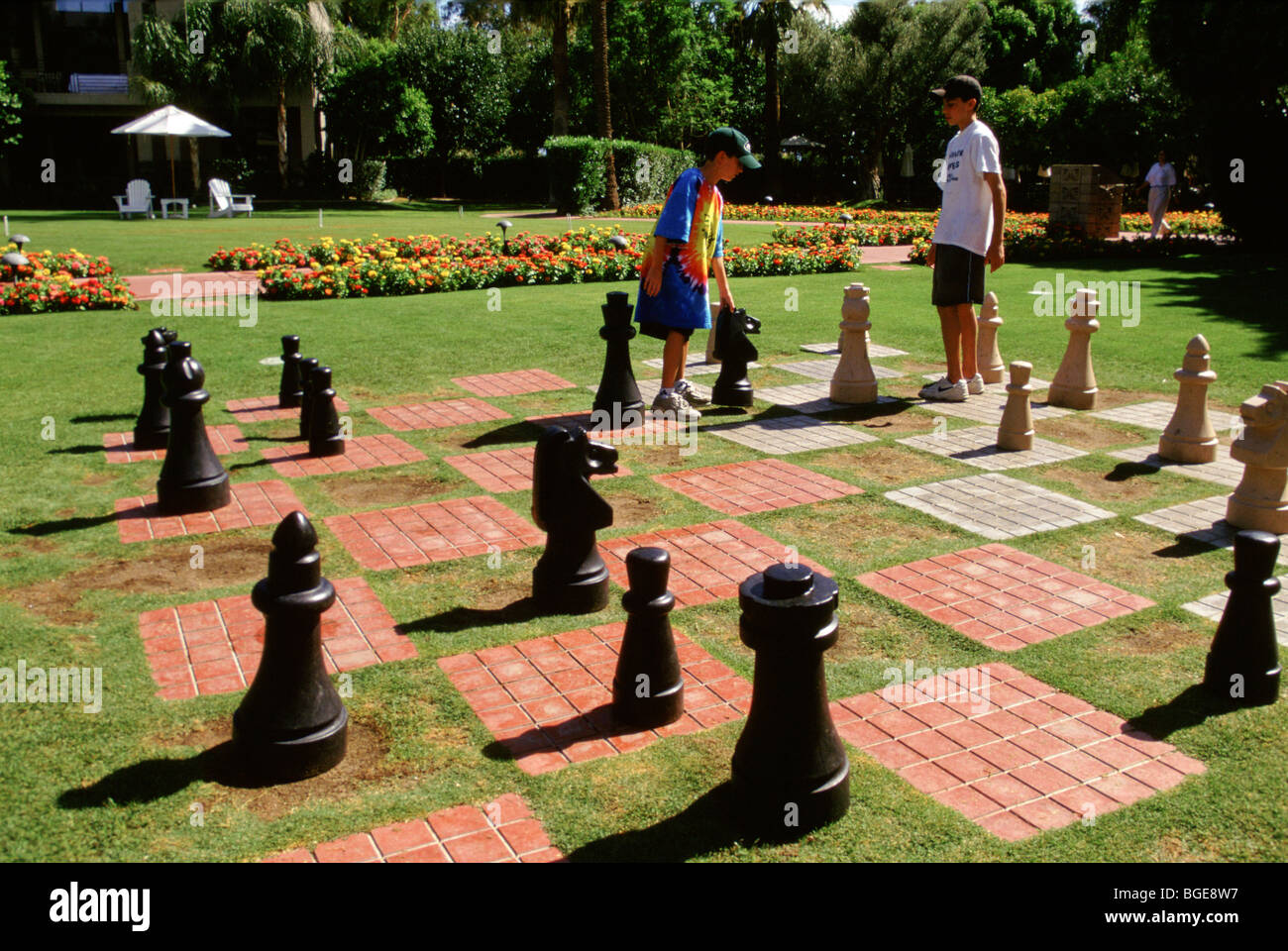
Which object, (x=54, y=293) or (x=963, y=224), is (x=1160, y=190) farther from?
(x=54, y=293)

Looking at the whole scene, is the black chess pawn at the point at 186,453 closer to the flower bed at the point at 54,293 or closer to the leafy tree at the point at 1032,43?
the flower bed at the point at 54,293

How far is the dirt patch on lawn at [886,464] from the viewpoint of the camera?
645cm

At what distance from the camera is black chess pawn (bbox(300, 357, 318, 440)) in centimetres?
675

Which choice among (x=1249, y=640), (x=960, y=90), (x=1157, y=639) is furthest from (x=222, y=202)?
(x=1249, y=640)

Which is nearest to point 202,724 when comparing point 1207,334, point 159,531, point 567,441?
point 567,441

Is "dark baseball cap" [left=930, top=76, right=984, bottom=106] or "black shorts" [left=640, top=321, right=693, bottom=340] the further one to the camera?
"dark baseball cap" [left=930, top=76, right=984, bottom=106]

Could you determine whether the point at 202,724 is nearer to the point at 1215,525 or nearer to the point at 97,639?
the point at 97,639

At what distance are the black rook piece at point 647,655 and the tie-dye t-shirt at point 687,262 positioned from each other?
409 centimetres

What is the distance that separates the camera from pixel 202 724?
363cm

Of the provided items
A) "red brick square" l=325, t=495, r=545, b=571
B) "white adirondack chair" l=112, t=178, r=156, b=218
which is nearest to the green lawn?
"red brick square" l=325, t=495, r=545, b=571

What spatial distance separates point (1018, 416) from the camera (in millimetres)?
6922

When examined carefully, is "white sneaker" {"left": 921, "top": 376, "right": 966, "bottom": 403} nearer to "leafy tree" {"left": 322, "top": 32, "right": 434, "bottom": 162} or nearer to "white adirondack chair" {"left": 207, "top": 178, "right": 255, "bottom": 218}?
"white adirondack chair" {"left": 207, "top": 178, "right": 255, "bottom": 218}

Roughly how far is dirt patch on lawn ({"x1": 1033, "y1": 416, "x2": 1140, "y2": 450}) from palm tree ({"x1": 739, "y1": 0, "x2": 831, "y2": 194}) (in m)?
32.8

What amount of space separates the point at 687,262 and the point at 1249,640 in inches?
181
